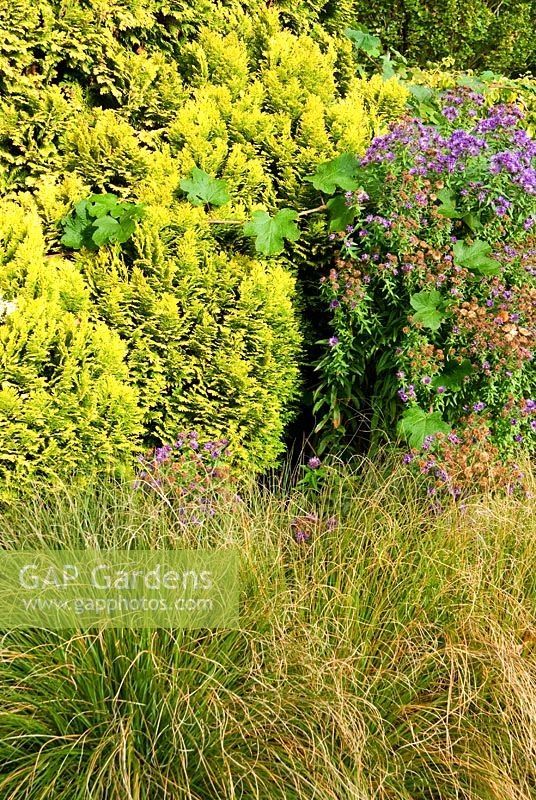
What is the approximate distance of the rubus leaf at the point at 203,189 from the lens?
416 centimetres

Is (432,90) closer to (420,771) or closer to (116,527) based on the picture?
(116,527)

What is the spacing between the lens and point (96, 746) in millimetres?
2461

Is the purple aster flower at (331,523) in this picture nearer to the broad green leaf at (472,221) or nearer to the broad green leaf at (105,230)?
the broad green leaf at (105,230)

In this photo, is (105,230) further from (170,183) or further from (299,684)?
(299,684)

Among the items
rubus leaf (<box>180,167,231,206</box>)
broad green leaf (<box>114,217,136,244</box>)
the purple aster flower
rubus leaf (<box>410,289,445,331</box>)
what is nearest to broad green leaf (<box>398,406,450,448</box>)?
rubus leaf (<box>410,289,445,331</box>)

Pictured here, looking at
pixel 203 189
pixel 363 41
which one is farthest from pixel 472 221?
pixel 363 41

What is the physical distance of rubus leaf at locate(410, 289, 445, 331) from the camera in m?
4.01

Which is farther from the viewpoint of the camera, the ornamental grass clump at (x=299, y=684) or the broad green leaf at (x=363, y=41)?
the broad green leaf at (x=363, y=41)

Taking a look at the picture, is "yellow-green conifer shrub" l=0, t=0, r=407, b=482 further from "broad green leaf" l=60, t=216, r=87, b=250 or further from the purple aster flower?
the purple aster flower

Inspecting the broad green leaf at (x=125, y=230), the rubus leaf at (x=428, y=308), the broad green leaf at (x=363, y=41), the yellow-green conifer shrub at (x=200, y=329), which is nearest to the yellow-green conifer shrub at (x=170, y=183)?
the yellow-green conifer shrub at (x=200, y=329)

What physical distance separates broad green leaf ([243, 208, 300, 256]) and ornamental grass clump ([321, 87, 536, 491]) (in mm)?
290

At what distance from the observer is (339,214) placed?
4.35 m

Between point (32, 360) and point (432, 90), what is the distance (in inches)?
141

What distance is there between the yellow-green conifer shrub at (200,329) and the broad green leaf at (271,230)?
0.12 m
